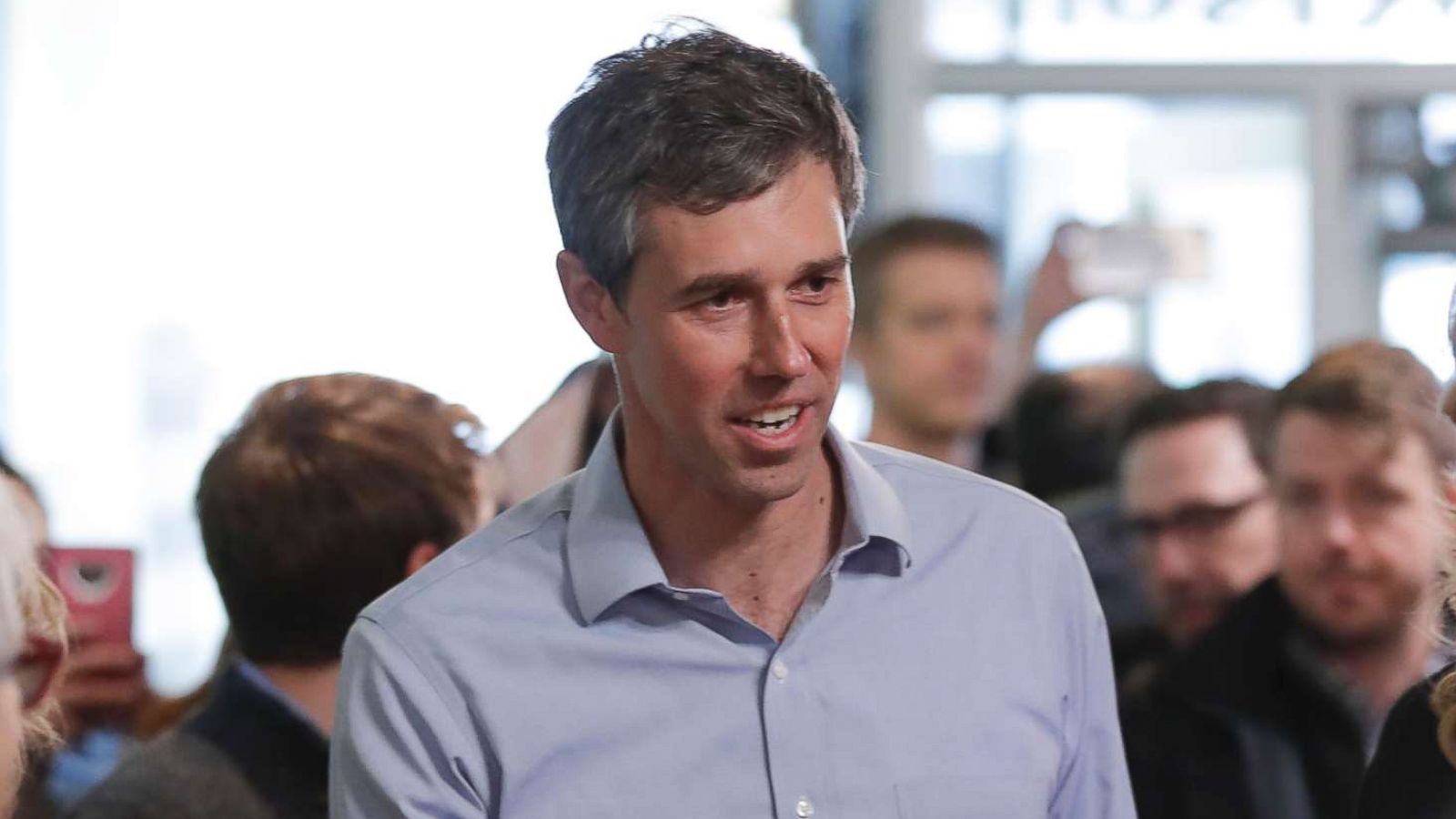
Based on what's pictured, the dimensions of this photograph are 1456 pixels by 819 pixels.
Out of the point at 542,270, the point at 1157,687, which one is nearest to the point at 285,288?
the point at 542,270

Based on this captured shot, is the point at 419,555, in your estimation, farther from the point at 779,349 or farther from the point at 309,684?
the point at 779,349

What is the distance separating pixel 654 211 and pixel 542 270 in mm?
3881

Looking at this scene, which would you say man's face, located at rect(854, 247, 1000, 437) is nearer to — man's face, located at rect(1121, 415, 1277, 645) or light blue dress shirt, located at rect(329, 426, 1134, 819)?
man's face, located at rect(1121, 415, 1277, 645)

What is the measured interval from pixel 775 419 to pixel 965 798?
1.20 ft

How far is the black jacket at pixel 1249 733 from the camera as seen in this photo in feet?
9.21

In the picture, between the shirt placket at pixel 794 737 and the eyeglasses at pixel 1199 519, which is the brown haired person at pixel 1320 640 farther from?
the shirt placket at pixel 794 737

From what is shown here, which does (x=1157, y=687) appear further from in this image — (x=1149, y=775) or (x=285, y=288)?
(x=285, y=288)

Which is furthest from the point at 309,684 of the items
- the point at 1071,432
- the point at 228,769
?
the point at 1071,432

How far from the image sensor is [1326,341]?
600 cm

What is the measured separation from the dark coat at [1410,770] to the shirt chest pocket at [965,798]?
384mm

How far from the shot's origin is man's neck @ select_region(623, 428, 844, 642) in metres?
1.87

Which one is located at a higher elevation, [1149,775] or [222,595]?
[222,595]

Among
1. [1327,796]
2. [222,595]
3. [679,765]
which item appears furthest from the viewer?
[1327,796]

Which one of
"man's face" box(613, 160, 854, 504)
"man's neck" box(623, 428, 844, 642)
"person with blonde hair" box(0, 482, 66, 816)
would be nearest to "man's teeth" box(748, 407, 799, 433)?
"man's face" box(613, 160, 854, 504)
